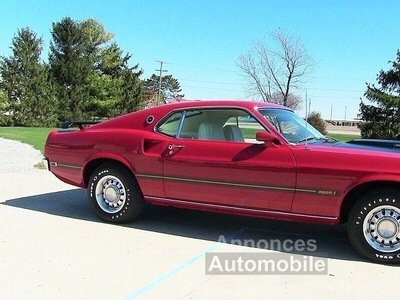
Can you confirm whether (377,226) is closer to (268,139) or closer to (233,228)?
(268,139)

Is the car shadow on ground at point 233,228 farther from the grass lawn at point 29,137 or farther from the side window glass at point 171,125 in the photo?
the grass lawn at point 29,137

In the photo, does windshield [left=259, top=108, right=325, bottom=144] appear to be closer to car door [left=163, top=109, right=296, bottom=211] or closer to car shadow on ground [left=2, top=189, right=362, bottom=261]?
car door [left=163, top=109, right=296, bottom=211]

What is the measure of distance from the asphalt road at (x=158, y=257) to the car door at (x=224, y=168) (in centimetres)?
53

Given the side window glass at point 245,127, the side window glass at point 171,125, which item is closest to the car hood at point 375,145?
the side window glass at point 245,127

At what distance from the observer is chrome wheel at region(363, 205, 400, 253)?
379cm

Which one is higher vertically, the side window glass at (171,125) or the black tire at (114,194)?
the side window glass at (171,125)

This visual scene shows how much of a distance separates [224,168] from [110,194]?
5.38 feet

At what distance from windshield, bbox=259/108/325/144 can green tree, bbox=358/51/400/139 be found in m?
22.5

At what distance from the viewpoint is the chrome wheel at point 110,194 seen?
16.5 feet

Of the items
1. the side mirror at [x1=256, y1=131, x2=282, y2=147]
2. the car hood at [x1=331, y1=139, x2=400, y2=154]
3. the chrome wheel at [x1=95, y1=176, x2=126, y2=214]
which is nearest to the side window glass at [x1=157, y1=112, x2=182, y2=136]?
the chrome wheel at [x1=95, y1=176, x2=126, y2=214]

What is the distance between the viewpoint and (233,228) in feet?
16.5

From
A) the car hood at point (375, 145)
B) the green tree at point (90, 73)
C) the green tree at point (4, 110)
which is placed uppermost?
the green tree at point (90, 73)

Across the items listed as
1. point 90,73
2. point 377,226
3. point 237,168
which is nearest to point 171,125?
point 237,168

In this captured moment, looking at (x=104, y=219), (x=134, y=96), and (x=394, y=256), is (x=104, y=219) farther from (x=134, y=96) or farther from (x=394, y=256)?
(x=134, y=96)
